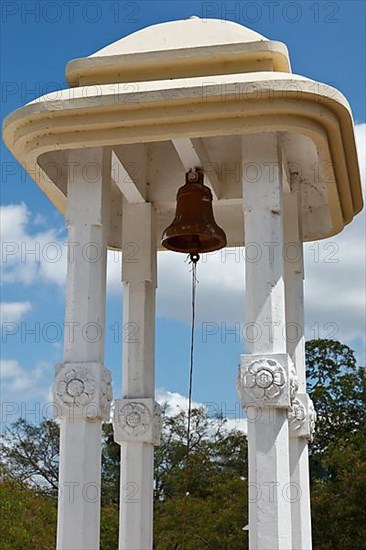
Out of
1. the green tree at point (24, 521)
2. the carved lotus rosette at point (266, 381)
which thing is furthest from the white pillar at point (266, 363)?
the green tree at point (24, 521)

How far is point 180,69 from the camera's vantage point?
26.6ft

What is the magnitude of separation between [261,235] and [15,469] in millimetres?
27062

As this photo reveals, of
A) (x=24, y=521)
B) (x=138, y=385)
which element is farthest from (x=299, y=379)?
(x=24, y=521)

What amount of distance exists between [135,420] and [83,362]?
182cm

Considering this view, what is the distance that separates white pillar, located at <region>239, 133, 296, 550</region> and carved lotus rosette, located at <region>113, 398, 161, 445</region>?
82.4 inches

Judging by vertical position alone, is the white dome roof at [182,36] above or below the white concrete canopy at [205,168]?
above

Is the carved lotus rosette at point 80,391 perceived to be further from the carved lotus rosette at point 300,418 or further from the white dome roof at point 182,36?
the white dome roof at point 182,36

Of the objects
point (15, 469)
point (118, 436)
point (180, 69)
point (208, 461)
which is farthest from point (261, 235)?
point (15, 469)

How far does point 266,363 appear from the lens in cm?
727

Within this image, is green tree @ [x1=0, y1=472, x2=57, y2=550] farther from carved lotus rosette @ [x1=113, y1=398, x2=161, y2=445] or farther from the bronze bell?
the bronze bell

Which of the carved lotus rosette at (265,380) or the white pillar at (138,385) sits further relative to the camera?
the white pillar at (138,385)

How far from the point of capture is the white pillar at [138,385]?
9102mm

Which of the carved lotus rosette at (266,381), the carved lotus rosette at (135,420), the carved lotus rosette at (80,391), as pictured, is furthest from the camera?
the carved lotus rosette at (135,420)

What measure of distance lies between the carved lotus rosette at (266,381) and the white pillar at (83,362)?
1.19m
